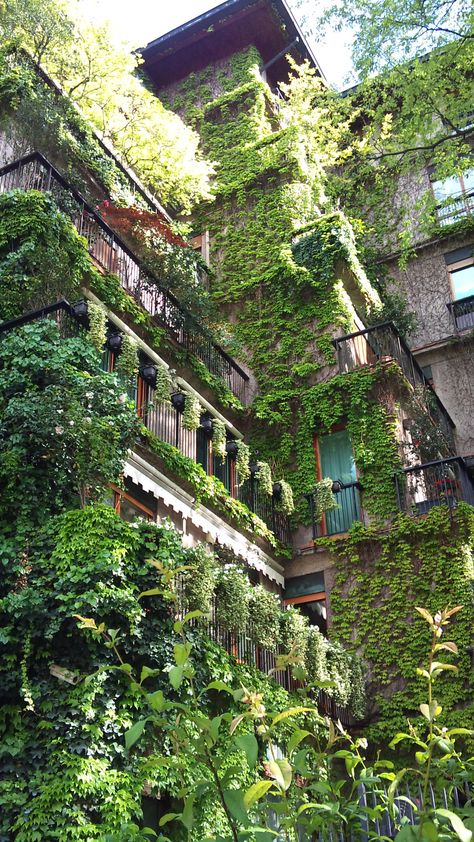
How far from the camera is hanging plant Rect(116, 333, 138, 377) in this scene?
1385cm

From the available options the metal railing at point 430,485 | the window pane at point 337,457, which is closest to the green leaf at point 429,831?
the metal railing at point 430,485

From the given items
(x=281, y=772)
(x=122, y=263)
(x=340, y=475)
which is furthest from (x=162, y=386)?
(x=281, y=772)

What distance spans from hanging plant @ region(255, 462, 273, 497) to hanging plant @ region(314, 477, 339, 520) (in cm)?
94

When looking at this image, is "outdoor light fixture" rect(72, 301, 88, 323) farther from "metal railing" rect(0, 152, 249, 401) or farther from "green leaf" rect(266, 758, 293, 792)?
"green leaf" rect(266, 758, 293, 792)

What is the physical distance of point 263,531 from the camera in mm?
16734

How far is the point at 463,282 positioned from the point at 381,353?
6.62 metres

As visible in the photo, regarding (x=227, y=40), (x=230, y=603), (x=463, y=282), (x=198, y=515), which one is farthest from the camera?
(x=227, y=40)

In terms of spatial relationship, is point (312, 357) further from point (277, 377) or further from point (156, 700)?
point (156, 700)

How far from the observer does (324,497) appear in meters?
17.0

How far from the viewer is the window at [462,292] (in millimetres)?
23391

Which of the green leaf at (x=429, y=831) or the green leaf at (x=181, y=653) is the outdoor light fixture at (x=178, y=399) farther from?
the green leaf at (x=429, y=831)

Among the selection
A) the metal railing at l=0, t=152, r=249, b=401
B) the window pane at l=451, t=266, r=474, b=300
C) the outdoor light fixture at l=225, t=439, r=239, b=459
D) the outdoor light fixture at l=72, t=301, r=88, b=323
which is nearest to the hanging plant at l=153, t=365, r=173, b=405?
the outdoor light fixture at l=72, t=301, r=88, b=323

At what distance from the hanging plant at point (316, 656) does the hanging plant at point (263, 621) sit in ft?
2.30

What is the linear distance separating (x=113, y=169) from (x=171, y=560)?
10296 mm
